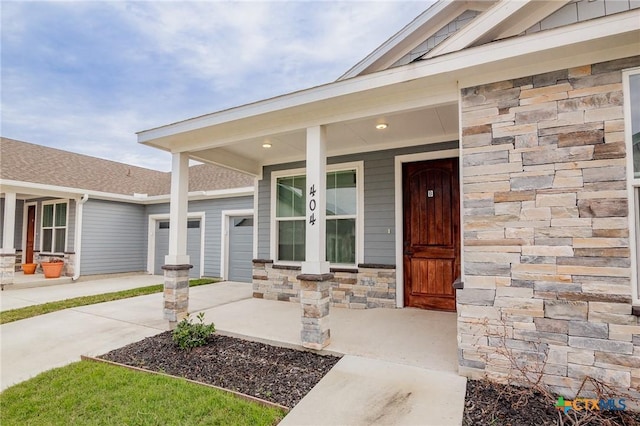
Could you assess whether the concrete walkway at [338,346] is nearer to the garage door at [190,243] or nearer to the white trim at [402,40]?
the white trim at [402,40]

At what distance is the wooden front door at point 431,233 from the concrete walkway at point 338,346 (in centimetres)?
34

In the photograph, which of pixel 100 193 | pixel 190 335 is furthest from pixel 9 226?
pixel 190 335

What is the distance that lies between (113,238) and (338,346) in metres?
9.89

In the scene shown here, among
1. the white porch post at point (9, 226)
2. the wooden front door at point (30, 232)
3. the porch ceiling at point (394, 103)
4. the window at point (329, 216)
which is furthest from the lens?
the wooden front door at point (30, 232)

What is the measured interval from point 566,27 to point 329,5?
4.30 meters

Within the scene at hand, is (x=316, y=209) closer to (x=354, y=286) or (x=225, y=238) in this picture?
(x=354, y=286)

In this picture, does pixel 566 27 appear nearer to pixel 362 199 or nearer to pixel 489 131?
pixel 489 131

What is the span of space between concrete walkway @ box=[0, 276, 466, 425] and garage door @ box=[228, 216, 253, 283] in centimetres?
296

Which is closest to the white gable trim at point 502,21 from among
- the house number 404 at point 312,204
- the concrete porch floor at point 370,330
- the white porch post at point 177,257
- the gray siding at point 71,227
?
the house number 404 at point 312,204

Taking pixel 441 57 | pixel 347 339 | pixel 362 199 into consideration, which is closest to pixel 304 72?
pixel 362 199

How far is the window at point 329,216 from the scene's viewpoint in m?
5.59

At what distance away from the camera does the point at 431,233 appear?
4.99 metres

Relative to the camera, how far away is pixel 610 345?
234 cm

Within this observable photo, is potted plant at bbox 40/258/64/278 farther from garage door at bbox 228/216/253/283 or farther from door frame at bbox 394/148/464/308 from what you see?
door frame at bbox 394/148/464/308
